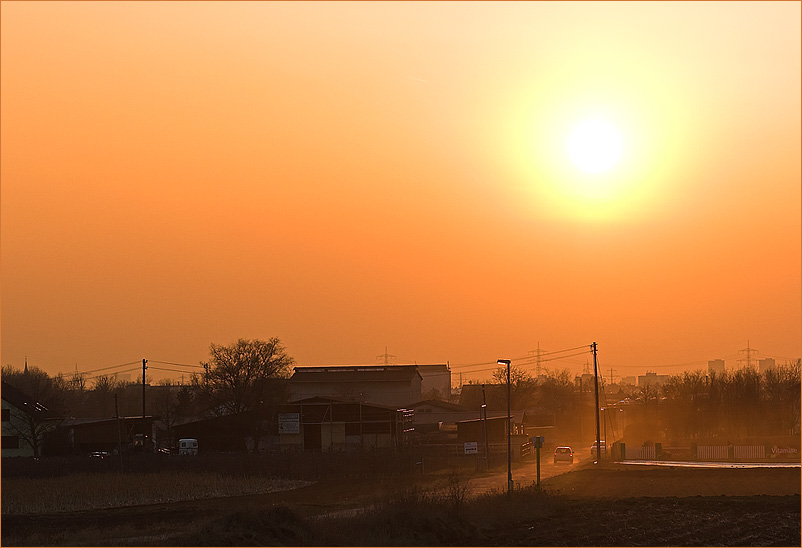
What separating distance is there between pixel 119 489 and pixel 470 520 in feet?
95.9

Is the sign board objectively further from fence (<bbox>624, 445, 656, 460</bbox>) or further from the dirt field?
the dirt field

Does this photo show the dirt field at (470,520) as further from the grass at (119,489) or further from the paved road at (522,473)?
the paved road at (522,473)

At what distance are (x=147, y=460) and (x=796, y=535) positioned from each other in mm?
52985

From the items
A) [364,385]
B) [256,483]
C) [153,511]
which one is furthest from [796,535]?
[364,385]

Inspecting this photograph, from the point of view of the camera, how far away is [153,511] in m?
49.5

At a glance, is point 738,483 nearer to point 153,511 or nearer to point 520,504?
point 520,504

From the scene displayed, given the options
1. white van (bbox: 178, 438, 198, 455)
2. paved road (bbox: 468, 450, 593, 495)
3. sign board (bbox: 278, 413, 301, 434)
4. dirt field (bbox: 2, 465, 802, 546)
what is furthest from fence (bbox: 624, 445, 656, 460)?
white van (bbox: 178, 438, 198, 455)

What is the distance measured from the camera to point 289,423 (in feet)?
323

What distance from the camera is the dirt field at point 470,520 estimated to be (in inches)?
1359

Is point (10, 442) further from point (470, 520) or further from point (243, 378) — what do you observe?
point (470, 520)

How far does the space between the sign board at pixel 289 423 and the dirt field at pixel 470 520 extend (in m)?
39.4

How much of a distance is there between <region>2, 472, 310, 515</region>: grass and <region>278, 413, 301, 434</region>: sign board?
1087 inches

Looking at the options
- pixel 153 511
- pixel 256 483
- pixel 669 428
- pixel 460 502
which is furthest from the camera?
pixel 669 428

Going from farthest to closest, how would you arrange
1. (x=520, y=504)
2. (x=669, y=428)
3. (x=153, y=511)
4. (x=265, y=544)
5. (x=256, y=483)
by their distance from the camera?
(x=669, y=428) → (x=256, y=483) → (x=153, y=511) → (x=520, y=504) → (x=265, y=544)
